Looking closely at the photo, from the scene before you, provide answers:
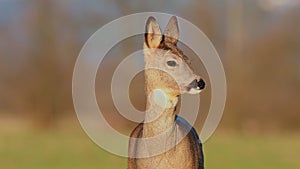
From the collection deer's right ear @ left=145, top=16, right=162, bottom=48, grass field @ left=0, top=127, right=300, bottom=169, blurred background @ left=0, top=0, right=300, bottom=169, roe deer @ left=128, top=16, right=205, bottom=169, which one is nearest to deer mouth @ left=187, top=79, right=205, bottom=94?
roe deer @ left=128, top=16, right=205, bottom=169

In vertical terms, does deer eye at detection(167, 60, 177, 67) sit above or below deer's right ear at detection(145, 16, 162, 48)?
below

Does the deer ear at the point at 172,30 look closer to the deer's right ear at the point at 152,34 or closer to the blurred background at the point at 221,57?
the deer's right ear at the point at 152,34

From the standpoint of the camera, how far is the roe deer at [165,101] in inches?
171

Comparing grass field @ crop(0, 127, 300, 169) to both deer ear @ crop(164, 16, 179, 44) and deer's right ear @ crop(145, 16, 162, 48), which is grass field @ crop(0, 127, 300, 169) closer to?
deer ear @ crop(164, 16, 179, 44)

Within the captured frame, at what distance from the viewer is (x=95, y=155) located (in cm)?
1493

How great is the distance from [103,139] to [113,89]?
2300 mm

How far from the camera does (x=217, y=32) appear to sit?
2484cm

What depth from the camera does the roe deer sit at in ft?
14.3

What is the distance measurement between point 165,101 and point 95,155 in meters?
10.7

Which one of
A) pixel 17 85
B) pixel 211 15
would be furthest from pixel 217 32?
pixel 17 85

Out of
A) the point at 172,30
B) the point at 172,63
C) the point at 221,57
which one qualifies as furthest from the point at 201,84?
the point at 221,57

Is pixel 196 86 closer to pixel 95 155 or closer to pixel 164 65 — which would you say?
pixel 164 65

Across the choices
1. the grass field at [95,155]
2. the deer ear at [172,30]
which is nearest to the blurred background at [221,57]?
the grass field at [95,155]

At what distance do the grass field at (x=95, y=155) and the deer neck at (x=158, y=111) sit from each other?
7.38 meters
